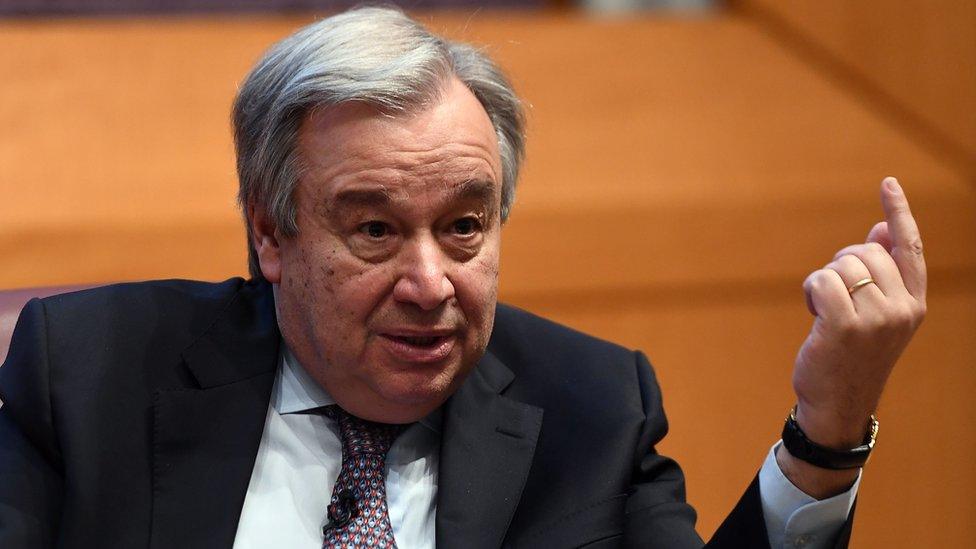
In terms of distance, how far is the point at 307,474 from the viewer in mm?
1754

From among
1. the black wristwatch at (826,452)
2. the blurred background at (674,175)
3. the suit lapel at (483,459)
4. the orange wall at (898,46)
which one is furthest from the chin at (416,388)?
the orange wall at (898,46)

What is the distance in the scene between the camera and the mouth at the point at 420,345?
1.64 m

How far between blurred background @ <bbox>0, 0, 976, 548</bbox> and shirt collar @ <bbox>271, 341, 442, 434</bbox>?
0.95m

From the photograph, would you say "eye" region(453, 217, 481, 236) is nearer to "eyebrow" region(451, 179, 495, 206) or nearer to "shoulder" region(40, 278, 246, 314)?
"eyebrow" region(451, 179, 495, 206)

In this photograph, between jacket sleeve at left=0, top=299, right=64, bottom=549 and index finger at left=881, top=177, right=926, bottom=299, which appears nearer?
index finger at left=881, top=177, right=926, bottom=299

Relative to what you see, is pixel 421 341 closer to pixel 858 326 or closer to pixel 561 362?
pixel 561 362

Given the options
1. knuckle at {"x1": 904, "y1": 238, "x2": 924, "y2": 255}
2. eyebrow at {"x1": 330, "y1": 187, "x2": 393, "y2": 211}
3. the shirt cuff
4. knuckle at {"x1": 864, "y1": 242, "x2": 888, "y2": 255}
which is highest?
knuckle at {"x1": 904, "y1": 238, "x2": 924, "y2": 255}

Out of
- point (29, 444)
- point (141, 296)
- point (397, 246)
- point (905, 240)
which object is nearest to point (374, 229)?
point (397, 246)

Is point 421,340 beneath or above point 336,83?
beneath

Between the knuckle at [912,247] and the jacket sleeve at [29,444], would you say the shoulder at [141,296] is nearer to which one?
the jacket sleeve at [29,444]

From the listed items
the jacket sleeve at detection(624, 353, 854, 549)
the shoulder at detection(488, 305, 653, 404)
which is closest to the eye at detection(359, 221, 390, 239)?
the shoulder at detection(488, 305, 653, 404)

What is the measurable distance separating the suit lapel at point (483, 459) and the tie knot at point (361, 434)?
0.27ft

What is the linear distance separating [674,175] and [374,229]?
1.46 metres

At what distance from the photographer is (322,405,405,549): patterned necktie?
1701 mm
